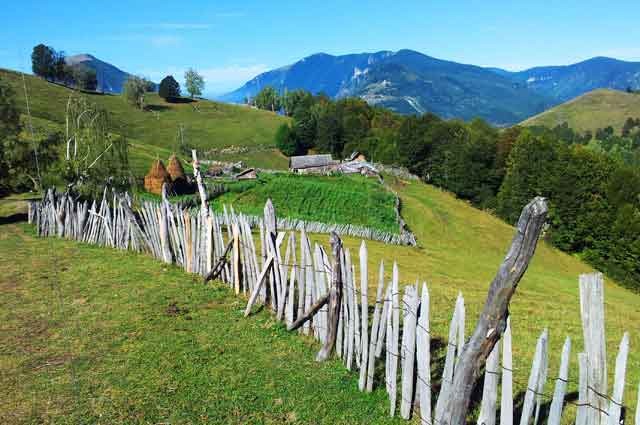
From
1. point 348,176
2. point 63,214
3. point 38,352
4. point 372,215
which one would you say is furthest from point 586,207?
point 38,352

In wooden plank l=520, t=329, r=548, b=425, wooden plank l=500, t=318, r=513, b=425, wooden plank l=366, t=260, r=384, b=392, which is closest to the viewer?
wooden plank l=520, t=329, r=548, b=425

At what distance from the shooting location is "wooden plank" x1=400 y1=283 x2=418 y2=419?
217 inches

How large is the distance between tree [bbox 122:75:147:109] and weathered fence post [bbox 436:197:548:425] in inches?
3725

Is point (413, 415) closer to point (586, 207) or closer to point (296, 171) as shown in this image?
point (586, 207)

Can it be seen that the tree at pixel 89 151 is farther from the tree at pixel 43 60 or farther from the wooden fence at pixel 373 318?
the tree at pixel 43 60

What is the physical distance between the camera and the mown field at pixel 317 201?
36.0 meters

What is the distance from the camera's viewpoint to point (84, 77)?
100 meters

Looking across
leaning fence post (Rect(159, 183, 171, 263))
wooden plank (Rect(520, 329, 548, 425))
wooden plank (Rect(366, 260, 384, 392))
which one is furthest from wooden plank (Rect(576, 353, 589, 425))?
leaning fence post (Rect(159, 183, 171, 263))

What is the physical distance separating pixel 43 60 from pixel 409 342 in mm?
110804

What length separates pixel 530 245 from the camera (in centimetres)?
388

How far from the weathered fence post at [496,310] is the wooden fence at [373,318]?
0.14 m

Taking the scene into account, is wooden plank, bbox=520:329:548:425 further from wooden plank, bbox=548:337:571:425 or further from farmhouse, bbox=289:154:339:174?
farmhouse, bbox=289:154:339:174

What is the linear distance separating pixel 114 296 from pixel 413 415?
7.85 m

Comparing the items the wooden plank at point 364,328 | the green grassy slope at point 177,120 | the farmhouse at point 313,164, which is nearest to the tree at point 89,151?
the wooden plank at point 364,328
